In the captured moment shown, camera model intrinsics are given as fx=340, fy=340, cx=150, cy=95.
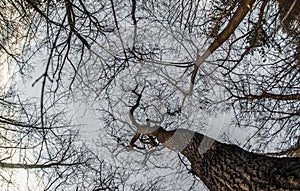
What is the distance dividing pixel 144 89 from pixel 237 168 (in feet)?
9.38

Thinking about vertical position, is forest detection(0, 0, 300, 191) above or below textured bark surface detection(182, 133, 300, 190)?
above

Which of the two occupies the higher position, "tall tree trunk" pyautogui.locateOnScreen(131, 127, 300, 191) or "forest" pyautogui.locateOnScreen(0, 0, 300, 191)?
"forest" pyautogui.locateOnScreen(0, 0, 300, 191)

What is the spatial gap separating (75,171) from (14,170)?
87cm

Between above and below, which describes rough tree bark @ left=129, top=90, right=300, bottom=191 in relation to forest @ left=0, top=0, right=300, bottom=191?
below

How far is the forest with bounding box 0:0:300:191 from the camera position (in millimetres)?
3455

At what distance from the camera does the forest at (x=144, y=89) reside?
3455 millimetres

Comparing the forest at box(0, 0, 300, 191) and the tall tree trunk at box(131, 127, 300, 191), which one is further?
the forest at box(0, 0, 300, 191)

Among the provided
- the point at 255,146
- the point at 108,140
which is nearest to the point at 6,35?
the point at 108,140

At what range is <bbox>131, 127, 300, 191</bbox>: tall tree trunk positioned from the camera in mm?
1779

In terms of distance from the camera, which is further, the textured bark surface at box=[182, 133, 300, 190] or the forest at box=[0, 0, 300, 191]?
the forest at box=[0, 0, 300, 191]

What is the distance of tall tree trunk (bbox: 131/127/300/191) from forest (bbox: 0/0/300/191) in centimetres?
5

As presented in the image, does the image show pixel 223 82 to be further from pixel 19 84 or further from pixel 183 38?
pixel 19 84

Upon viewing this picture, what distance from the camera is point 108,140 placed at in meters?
5.27

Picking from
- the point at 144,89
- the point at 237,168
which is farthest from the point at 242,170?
the point at 144,89
